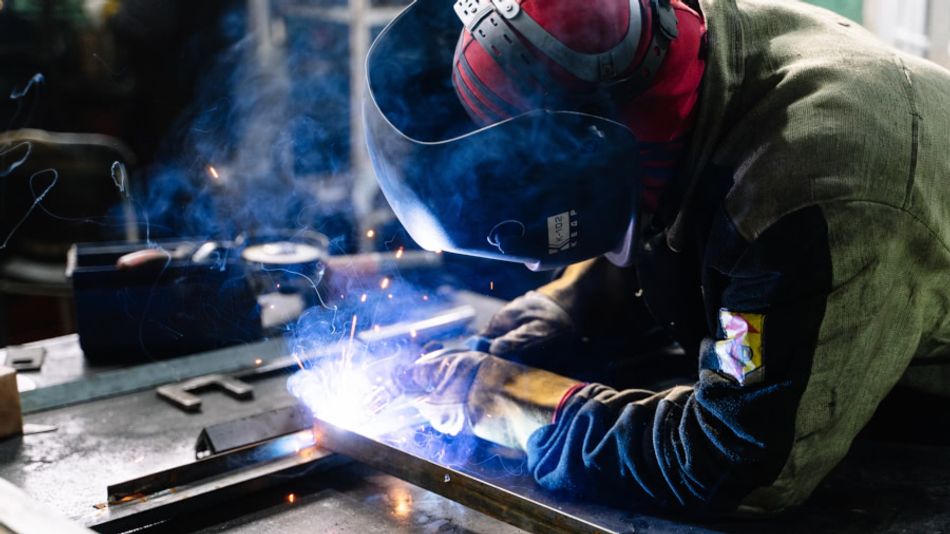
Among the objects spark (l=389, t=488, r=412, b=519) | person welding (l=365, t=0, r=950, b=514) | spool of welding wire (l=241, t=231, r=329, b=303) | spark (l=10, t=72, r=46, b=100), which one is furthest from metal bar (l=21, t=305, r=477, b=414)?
spark (l=10, t=72, r=46, b=100)

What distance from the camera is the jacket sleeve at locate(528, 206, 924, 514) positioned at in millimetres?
1395

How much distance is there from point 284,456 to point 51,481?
482 millimetres

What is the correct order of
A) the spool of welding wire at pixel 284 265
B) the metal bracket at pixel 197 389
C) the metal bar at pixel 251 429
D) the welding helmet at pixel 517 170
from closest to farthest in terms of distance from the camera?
the welding helmet at pixel 517 170 → the metal bar at pixel 251 429 → the metal bracket at pixel 197 389 → the spool of welding wire at pixel 284 265

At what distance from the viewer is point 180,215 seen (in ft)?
15.6

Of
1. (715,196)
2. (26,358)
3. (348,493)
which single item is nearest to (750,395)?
(715,196)

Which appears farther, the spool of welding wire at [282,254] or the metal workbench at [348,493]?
the spool of welding wire at [282,254]

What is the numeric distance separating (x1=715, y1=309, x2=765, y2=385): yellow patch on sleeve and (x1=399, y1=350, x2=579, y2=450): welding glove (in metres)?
0.38

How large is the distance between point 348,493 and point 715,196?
95 centimetres

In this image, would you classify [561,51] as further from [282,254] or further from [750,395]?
[282,254]

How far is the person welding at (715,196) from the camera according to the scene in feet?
4.65

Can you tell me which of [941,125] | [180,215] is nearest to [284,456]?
[941,125]

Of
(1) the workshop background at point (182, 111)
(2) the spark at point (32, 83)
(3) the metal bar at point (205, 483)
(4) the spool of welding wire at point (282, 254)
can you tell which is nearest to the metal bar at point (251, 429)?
(3) the metal bar at point (205, 483)

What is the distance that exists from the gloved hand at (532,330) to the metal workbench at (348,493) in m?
0.61

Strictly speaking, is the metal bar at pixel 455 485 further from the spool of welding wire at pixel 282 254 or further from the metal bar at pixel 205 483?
the spool of welding wire at pixel 282 254
